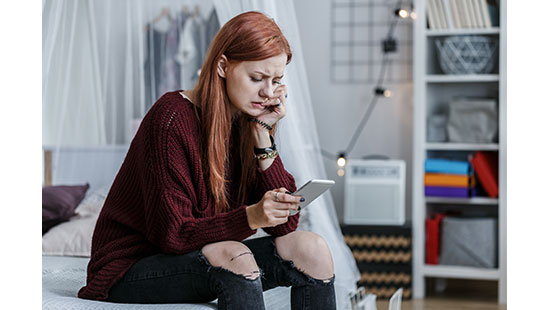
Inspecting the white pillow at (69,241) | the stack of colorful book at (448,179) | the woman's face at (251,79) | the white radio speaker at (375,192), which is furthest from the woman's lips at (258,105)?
the stack of colorful book at (448,179)

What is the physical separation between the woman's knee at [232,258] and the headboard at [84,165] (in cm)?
138

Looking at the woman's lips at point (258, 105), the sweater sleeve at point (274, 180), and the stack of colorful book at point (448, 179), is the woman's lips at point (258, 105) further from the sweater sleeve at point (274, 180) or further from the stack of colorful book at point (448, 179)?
the stack of colorful book at point (448, 179)

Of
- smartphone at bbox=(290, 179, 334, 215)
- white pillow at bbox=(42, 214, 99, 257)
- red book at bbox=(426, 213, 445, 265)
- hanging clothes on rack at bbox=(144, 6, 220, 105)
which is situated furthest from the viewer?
red book at bbox=(426, 213, 445, 265)

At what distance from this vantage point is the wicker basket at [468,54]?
127 inches

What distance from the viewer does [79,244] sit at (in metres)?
2.36

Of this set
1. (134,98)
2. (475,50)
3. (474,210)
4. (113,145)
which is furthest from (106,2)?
(474,210)

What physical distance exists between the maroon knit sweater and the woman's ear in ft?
0.34

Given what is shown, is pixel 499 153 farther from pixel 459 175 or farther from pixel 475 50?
pixel 475 50

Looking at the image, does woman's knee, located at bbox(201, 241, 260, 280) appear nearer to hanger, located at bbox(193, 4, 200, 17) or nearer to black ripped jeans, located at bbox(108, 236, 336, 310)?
black ripped jeans, located at bbox(108, 236, 336, 310)

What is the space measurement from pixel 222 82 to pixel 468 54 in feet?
6.44

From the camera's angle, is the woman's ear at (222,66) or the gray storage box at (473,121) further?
the gray storage box at (473,121)

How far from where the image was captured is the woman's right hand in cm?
142

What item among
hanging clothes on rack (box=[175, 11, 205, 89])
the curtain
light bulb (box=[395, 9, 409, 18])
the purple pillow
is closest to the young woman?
the curtain
